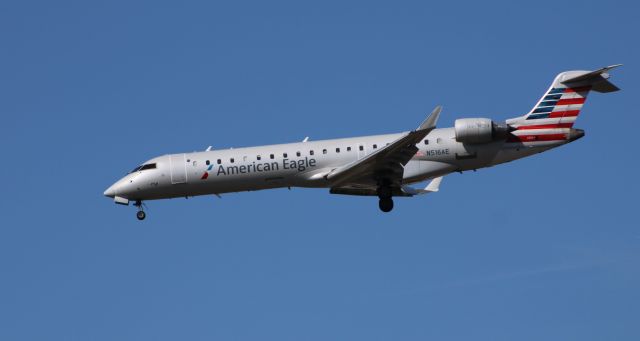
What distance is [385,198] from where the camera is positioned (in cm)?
4841

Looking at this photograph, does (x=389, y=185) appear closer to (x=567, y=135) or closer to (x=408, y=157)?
(x=408, y=157)

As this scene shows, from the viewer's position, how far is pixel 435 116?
44.4 metres

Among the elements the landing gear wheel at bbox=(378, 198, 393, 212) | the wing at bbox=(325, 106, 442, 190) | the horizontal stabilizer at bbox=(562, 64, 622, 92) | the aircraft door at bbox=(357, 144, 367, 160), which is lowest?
the landing gear wheel at bbox=(378, 198, 393, 212)

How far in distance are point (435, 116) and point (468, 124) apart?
10.5ft

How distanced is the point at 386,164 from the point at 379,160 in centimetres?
53

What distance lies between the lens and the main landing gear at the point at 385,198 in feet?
159

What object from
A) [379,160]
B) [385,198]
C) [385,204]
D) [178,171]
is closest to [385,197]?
[385,198]

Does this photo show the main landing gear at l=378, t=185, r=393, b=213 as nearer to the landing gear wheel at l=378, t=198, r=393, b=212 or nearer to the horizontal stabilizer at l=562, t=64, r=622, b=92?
the landing gear wheel at l=378, t=198, r=393, b=212

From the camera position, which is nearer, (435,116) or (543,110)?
(435,116)

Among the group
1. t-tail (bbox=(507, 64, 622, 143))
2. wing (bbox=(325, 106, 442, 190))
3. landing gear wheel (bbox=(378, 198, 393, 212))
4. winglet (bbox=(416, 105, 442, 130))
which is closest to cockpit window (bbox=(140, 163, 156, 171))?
wing (bbox=(325, 106, 442, 190))

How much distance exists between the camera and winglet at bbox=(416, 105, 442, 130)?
4425 centimetres

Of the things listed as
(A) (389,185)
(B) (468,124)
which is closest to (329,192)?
(A) (389,185)

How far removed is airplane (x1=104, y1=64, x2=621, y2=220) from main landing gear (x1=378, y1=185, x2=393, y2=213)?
0.04m

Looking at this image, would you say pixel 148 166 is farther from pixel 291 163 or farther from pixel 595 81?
pixel 595 81
